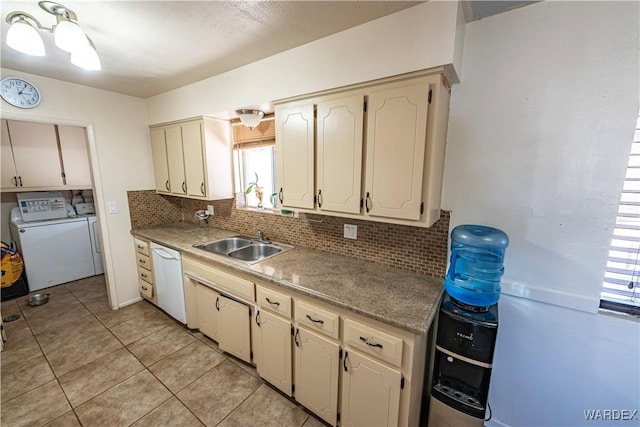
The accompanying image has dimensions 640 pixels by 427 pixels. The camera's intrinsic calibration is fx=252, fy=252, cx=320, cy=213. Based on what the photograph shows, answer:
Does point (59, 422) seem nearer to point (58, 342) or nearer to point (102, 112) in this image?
point (58, 342)

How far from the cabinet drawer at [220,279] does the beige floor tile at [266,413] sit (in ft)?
2.32

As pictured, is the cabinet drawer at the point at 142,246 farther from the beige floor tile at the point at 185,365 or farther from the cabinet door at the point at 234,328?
the cabinet door at the point at 234,328

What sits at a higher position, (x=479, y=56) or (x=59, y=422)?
(x=479, y=56)

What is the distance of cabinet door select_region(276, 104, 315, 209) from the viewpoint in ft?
5.75

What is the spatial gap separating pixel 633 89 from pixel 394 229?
4.16 feet

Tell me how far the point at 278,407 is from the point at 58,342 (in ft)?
7.54

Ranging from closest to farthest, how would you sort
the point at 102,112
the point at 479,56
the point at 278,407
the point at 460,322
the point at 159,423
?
the point at 460,322, the point at 479,56, the point at 159,423, the point at 278,407, the point at 102,112

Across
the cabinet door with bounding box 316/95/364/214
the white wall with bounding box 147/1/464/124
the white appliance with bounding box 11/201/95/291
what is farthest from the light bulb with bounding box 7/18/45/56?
the white appliance with bounding box 11/201/95/291

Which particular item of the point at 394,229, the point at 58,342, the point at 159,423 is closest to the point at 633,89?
the point at 394,229

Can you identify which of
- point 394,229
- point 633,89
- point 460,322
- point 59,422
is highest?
point 633,89

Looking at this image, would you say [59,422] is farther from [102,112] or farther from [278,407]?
[102,112]

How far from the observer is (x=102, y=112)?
270cm

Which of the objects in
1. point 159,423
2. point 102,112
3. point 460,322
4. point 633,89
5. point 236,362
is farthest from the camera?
point 102,112

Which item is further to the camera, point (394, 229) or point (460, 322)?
point (394, 229)
